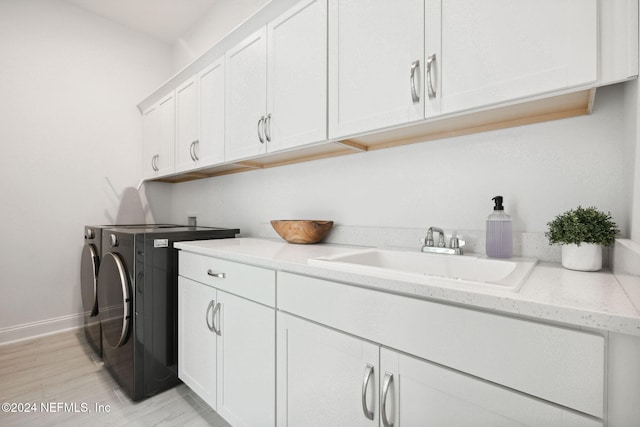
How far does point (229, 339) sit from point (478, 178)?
132 centimetres

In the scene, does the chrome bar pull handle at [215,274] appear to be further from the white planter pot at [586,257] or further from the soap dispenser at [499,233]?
the white planter pot at [586,257]

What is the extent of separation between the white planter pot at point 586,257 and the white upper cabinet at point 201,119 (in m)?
1.88

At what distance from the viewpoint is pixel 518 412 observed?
619 mm

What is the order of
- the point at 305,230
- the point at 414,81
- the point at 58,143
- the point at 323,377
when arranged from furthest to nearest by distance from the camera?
the point at 58,143
the point at 305,230
the point at 414,81
the point at 323,377

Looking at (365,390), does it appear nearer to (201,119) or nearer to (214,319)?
(214,319)

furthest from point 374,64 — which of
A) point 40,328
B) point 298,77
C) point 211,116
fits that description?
point 40,328

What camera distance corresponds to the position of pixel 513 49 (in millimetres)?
896

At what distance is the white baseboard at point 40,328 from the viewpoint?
94.1 inches

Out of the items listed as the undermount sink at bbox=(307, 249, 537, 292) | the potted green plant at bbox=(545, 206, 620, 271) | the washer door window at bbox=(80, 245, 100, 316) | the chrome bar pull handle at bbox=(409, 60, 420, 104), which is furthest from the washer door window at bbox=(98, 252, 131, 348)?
the potted green plant at bbox=(545, 206, 620, 271)

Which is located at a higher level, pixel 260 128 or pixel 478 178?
pixel 260 128

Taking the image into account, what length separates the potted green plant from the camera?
857mm

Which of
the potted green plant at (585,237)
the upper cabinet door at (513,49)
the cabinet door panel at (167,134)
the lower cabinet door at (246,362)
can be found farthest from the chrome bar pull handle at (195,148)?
the potted green plant at (585,237)

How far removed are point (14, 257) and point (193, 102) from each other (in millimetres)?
1999

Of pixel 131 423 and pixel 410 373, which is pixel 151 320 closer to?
pixel 131 423
